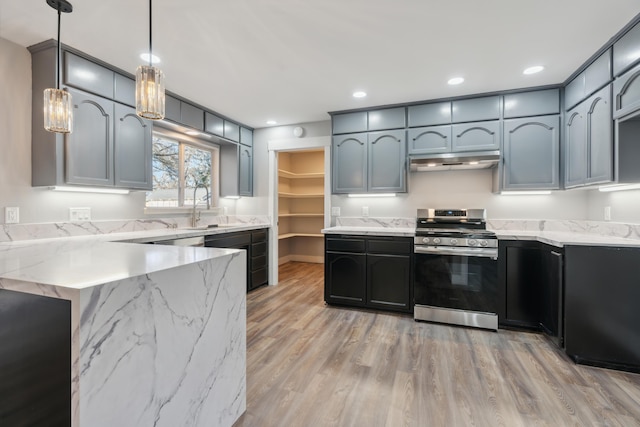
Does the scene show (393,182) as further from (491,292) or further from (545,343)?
(545,343)

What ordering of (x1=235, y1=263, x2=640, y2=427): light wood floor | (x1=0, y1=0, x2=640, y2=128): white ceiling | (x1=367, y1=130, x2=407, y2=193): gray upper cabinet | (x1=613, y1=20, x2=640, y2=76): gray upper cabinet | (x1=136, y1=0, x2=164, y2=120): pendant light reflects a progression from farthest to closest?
(x1=367, y1=130, x2=407, y2=193): gray upper cabinet < (x1=613, y1=20, x2=640, y2=76): gray upper cabinet < (x1=0, y1=0, x2=640, y2=128): white ceiling < (x1=235, y1=263, x2=640, y2=427): light wood floor < (x1=136, y1=0, x2=164, y2=120): pendant light

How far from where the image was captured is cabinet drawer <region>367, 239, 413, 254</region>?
3.14m

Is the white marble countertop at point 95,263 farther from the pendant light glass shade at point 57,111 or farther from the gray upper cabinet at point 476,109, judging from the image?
the gray upper cabinet at point 476,109

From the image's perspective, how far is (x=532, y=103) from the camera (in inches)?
121

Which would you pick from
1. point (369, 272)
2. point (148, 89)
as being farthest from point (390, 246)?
point (148, 89)

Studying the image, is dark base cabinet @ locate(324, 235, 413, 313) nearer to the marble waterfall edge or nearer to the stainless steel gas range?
the stainless steel gas range

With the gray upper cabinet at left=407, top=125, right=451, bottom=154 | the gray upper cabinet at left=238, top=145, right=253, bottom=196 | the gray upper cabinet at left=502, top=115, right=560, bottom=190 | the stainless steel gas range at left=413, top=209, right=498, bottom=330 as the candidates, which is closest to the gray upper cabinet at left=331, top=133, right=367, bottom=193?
the gray upper cabinet at left=407, top=125, right=451, bottom=154

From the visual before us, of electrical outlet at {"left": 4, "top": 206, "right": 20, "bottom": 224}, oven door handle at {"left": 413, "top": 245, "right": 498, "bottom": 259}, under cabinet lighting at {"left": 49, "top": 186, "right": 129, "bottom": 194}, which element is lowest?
oven door handle at {"left": 413, "top": 245, "right": 498, "bottom": 259}

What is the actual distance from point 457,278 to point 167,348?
8.72ft

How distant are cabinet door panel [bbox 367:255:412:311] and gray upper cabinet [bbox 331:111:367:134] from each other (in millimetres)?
1631

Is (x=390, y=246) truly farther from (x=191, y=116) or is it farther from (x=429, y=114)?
(x=191, y=116)

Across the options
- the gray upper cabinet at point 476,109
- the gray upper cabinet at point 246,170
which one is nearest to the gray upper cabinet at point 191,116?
the gray upper cabinet at point 246,170

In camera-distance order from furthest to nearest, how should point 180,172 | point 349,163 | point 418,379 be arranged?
point 180,172 → point 349,163 → point 418,379

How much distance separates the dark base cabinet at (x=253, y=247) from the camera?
3.54 metres
